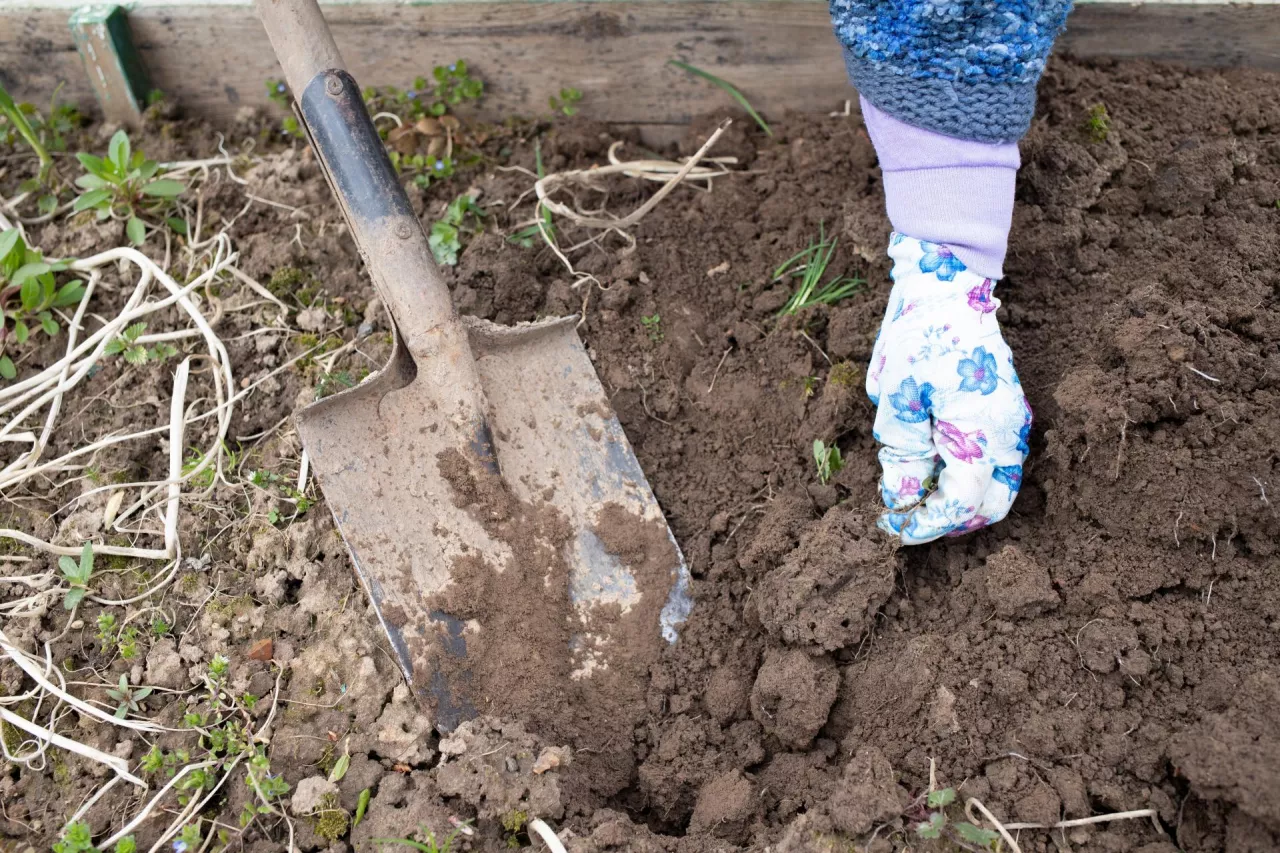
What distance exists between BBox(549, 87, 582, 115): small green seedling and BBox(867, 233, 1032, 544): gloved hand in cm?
99

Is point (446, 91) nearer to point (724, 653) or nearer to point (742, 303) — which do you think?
point (742, 303)

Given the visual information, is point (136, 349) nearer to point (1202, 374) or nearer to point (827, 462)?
point (827, 462)

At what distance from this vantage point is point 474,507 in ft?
6.22

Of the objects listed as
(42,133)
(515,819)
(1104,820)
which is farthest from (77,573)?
(1104,820)

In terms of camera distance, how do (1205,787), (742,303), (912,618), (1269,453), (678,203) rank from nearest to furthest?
(1205,787) < (1269,453) < (912,618) < (742,303) < (678,203)

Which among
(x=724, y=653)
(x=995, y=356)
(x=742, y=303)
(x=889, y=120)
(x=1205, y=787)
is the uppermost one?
(x=889, y=120)

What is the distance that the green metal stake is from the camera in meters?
2.43

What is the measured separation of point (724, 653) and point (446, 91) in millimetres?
1500

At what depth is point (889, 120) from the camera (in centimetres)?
179

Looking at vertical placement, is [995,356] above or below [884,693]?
above

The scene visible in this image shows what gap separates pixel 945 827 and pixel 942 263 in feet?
2.95

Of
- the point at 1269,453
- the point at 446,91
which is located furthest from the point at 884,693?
the point at 446,91

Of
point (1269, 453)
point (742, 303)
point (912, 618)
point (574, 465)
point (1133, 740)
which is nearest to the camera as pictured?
point (1133, 740)

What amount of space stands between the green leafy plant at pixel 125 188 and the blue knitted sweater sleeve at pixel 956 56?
1554 millimetres
